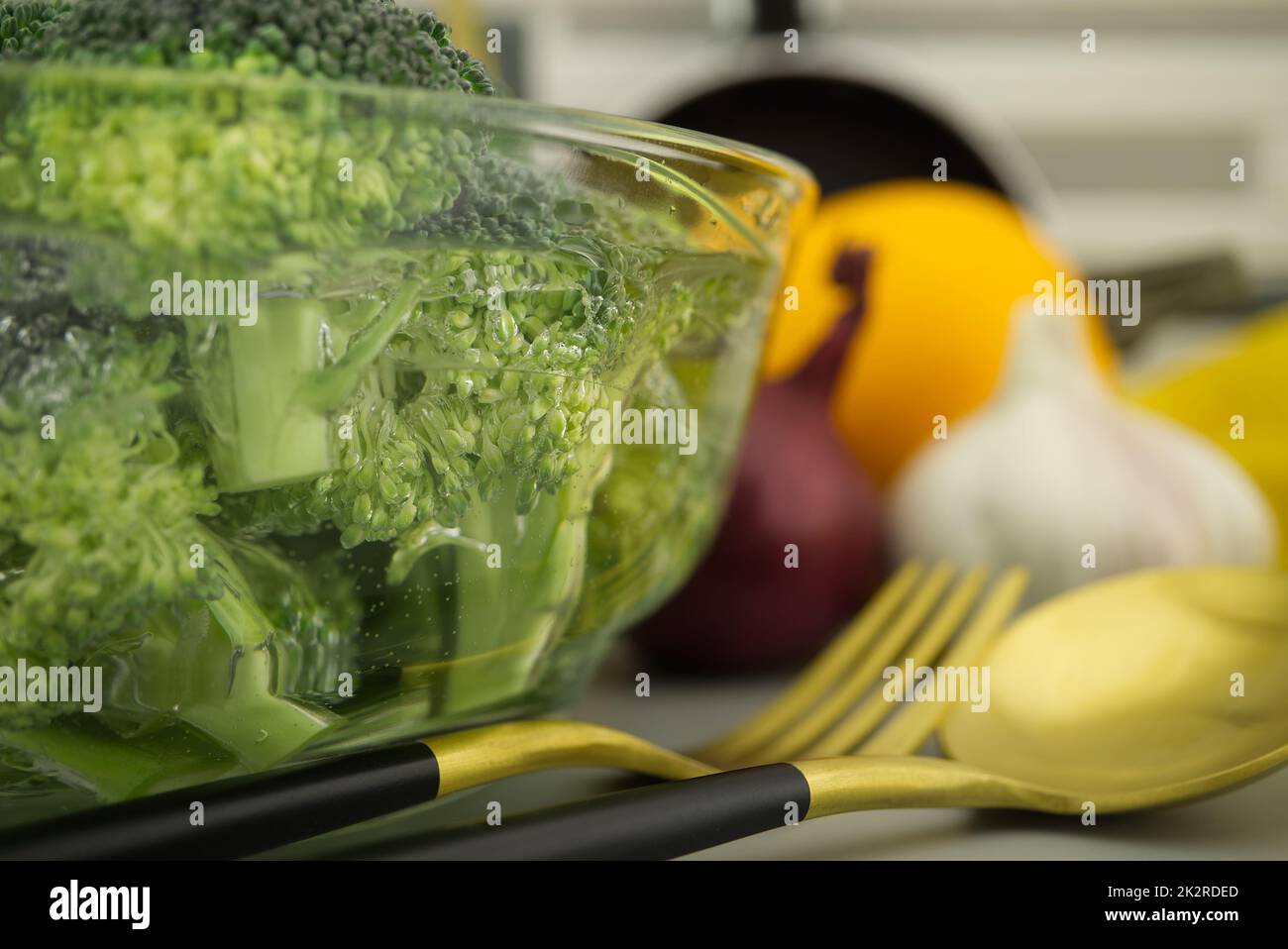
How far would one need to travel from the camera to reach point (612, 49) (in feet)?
3.86

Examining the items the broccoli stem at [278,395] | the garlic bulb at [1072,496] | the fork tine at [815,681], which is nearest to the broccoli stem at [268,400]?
the broccoli stem at [278,395]

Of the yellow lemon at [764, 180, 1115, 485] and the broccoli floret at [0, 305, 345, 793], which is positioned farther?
the yellow lemon at [764, 180, 1115, 485]

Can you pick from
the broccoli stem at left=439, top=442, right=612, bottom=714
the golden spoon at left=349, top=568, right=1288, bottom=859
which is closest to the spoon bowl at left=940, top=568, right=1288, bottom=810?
the golden spoon at left=349, top=568, right=1288, bottom=859

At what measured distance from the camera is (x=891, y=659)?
1.41ft

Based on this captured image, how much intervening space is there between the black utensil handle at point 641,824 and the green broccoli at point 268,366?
0.05 metres

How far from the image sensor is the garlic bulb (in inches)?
19.4

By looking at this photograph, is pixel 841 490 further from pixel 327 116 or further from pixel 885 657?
pixel 327 116

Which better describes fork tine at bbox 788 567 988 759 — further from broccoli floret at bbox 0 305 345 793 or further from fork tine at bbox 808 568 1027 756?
broccoli floret at bbox 0 305 345 793

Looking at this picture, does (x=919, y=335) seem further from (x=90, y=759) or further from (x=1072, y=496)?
(x=90, y=759)

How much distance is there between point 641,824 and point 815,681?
0.62ft

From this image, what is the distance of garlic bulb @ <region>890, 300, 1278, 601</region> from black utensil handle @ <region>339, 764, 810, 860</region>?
28 centimetres

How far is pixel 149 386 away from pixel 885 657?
30 centimetres

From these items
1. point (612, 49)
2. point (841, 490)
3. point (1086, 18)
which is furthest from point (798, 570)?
point (1086, 18)
